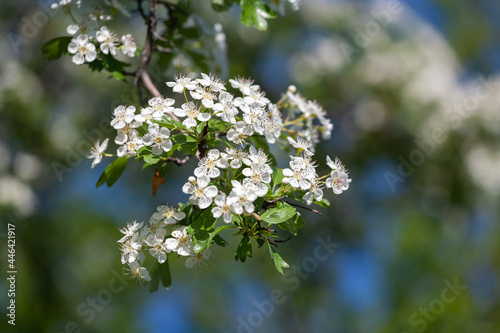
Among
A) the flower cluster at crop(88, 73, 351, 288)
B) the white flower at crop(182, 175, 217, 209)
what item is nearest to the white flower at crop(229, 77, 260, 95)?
the flower cluster at crop(88, 73, 351, 288)

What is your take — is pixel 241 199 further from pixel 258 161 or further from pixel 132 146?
pixel 132 146

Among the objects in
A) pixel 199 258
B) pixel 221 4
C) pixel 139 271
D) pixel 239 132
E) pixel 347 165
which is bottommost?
pixel 347 165

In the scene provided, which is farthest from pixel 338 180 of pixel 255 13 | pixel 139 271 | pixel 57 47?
pixel 57 47

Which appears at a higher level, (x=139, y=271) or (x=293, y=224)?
(x=293, y=224)

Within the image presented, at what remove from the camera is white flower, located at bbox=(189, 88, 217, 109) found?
4.68 ft

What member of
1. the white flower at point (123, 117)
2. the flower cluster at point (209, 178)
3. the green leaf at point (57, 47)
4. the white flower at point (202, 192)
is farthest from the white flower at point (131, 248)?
the green leaf at point (57, 47)

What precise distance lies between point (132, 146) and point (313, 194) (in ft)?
1.92

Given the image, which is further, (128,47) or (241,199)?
(128,47)

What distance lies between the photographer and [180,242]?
1.41 metres

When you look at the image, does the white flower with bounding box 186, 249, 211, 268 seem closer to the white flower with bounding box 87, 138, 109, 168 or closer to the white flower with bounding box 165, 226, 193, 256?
the white flower with bounding box 165, 226, 193, 256

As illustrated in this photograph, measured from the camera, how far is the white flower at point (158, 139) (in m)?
1.43

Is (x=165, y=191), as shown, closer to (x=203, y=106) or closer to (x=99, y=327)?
(x=99, y=327)

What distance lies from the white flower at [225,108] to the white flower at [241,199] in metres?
0.23

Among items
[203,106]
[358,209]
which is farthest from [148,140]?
[358,209]
